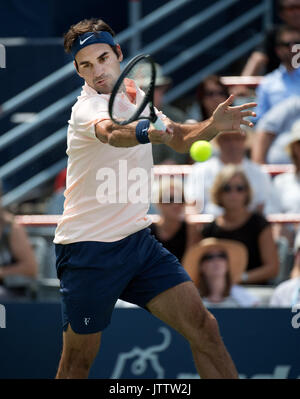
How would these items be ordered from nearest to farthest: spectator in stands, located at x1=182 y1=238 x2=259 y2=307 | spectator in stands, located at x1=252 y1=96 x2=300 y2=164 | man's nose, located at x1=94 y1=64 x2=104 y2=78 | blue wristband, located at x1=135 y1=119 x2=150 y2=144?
blue wristband, located at x1=135 y1=119 x2=150 y2=144, man's nose, located at x1=94 y1=64 x2=104 y2=78, spectator in stands, located at x1=182 y1=238 x2=259 y2=307, spectator in stands, located at x1=252 y1=96 x2=300 y2=164

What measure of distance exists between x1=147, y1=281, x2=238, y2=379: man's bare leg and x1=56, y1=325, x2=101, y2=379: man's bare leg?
1.22 ft

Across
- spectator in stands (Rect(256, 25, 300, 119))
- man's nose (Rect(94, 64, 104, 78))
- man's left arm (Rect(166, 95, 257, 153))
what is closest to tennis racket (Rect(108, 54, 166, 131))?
man's nose (Rect(94, 64, 104, 78))

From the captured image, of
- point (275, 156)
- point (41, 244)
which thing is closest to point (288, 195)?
point (275, 156)

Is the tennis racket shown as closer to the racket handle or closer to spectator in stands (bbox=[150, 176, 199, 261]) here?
the racket handle

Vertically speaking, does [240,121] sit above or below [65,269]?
above

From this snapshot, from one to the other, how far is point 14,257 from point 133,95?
201cm

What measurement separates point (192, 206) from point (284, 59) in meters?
1.40

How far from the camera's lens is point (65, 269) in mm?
4113

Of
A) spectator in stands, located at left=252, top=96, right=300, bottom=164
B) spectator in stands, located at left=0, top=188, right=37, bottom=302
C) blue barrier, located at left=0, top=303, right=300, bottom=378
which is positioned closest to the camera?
blue barrier, located at left=0, top=303, right=300, bottom=378

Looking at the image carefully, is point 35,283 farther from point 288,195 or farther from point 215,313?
point 288,195

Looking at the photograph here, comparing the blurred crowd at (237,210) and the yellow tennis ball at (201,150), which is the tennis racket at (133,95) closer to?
the yellow tennis ball at (201,150)

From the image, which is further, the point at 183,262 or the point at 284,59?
the point at 284,59

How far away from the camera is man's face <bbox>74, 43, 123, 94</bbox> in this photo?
12.9 feet
